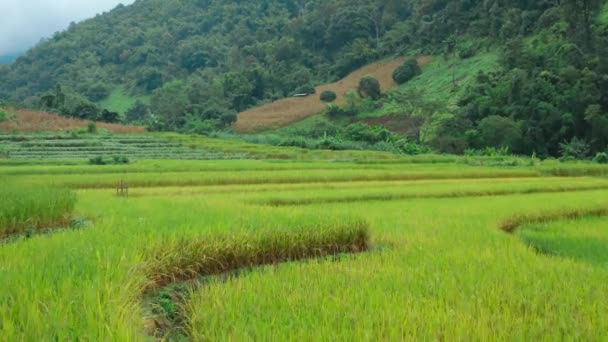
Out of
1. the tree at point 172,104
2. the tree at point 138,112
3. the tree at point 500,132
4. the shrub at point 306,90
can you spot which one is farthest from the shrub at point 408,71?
the tree at point 138,112

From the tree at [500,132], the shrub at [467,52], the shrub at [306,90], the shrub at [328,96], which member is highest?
the shrub at [467,52]

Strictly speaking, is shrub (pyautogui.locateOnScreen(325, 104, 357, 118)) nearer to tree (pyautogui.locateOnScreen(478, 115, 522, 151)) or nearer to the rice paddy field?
tree (pyautogui.locateOnScreen(478, 115, 522, 151))

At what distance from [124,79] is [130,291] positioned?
6731 cm

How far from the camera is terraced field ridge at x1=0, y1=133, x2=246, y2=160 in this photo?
76.2 ft

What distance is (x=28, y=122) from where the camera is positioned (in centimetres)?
3378

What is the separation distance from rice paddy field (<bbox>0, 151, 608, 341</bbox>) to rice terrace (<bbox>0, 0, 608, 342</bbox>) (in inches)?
0.8

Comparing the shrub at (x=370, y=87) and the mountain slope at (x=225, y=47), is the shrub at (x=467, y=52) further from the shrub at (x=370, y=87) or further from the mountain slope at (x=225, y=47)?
the shrub at (x=370, y=87)

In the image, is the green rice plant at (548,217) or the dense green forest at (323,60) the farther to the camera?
the dense green forest at (323,60)

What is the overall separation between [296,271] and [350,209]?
15.4 feet

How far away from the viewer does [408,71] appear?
159 feet

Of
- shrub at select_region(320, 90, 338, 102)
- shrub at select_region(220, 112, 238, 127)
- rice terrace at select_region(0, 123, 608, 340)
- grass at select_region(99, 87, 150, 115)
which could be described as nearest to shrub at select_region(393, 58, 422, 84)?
shrub at select_region(320, 90, 338, 102)

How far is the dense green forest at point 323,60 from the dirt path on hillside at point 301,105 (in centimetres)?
163

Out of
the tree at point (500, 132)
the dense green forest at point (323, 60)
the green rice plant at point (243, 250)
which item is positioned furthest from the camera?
the dense green forest at point (323, 60)

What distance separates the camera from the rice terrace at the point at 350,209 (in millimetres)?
3477
